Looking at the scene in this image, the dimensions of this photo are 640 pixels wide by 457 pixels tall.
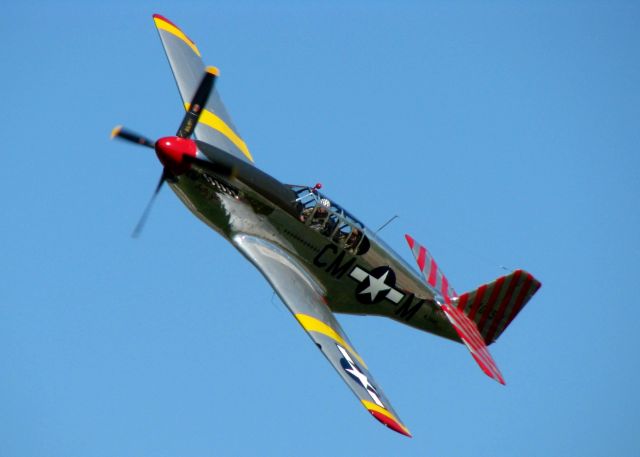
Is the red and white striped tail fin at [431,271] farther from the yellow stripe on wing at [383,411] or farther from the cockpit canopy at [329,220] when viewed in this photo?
the yellow stripe on wing at [383,411]

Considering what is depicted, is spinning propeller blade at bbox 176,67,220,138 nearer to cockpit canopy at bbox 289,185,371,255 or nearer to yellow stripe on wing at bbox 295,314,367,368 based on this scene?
cockpit canopy at bbox 289,185,371,255

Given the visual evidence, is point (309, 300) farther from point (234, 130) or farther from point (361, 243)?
point (234, 130)

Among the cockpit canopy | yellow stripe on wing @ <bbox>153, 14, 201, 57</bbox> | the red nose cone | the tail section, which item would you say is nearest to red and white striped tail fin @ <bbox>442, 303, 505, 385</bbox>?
the tail section

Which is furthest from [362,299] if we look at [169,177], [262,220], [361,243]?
[169,177]

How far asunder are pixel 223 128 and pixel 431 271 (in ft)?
20.9

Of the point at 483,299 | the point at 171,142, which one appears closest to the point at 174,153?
the point at 171,142

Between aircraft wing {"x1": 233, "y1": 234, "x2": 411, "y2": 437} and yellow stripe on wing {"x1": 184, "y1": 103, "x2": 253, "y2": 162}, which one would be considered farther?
yellow stripe on wing {"x1": 184, "y1": 103, "x2": 253, "y2": 162}

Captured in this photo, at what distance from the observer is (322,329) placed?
1053 inches

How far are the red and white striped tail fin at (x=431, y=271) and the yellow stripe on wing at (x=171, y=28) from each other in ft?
26.1

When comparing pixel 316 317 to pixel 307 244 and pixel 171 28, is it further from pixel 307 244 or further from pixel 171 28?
pixel 171 28

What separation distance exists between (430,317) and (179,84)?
844cm

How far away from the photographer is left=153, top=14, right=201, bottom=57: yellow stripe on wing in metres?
32.4

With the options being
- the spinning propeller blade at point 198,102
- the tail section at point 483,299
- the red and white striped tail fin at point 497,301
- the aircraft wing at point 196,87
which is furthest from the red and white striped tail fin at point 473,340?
the spinning propeller blade at point 198,102

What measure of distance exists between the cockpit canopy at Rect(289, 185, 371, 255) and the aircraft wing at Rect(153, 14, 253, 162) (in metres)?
3.20
